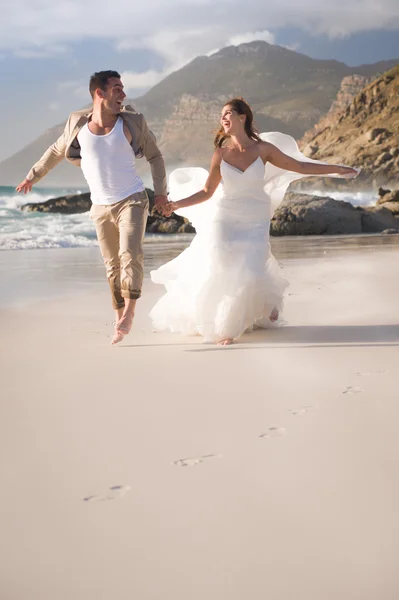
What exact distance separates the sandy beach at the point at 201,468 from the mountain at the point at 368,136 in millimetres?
54947

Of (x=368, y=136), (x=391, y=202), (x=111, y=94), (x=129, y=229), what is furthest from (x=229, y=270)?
(x=368, y=136)

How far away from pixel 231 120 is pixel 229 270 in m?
1.09

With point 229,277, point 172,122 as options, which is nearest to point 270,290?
point 229,277

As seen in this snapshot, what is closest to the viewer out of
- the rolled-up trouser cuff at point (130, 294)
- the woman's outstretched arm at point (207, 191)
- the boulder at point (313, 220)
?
the rolled-up trouser cuff at point (130, 294)

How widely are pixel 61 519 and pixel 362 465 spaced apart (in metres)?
1.09

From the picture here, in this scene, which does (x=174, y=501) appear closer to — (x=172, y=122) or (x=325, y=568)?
(x=325, y=568)

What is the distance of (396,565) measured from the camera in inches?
83.6

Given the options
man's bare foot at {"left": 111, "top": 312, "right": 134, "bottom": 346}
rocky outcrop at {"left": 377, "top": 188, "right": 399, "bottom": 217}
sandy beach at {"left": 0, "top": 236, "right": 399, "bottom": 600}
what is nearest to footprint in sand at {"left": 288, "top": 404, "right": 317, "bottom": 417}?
sandy beach at {"left": 0, "top": 236, "right": 399, "bottom": 600}

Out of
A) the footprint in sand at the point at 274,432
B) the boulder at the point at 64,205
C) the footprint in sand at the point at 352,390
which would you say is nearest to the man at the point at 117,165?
the footprint in sand at the point at 352,390

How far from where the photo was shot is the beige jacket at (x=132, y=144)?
5.63 meters

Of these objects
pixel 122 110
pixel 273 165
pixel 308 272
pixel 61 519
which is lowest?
pixel 308 272

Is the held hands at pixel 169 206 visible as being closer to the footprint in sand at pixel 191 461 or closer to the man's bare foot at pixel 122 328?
the man's bare foot at pixel 122 328

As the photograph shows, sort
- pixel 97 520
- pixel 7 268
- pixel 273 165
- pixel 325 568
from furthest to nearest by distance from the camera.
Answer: pixel 7 268, pixel 273 165, pixel 97 520, pixel 325 568

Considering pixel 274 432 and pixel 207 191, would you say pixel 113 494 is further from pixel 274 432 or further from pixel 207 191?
pixel 207 191
